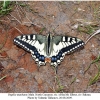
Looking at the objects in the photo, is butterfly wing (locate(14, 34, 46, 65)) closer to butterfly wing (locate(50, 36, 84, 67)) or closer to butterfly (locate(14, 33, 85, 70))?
butterfly (locate(14, 33, 85, 70))

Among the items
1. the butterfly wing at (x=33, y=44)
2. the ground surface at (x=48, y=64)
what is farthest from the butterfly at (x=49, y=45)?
the ground surface at (x=48, y=64)

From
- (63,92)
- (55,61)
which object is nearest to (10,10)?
(55,61)

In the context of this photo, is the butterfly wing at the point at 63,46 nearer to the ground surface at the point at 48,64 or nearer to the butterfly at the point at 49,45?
the butterfly at the point at 49,45

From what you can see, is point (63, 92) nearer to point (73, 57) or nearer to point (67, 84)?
point (67, 84)

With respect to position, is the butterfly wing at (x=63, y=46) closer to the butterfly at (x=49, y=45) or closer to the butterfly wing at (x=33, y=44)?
the butterfly at (x=49, y=45)

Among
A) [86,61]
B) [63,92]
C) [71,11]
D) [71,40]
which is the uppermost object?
[71,11]

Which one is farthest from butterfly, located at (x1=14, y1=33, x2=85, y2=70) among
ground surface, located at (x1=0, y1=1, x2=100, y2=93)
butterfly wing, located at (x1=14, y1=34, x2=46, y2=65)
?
ground surface, located at (x1=0, y1=1, x2=100, y2=93)

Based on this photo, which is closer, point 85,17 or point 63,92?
point 63,92
